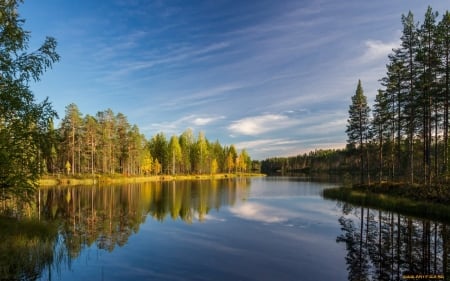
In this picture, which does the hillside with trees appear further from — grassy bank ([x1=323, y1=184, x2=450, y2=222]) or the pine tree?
the pine tree

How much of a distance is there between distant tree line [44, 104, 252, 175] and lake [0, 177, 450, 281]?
3285 centimetres

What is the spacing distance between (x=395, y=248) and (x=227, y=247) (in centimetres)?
993

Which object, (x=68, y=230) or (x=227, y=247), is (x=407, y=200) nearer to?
(x=227, y=247)

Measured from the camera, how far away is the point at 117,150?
91.2 meters

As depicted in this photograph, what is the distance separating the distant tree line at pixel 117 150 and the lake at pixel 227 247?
32853 mm

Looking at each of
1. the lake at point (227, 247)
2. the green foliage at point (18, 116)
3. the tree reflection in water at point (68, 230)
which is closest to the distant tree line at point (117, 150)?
the tree reflection in water at point (68, 230)

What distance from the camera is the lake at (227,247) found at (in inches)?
524

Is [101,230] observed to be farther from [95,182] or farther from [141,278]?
[95,182]

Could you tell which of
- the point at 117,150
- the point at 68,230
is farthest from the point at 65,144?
the point at 68,230

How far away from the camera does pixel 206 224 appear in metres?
25.3

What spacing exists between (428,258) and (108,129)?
3264 inches

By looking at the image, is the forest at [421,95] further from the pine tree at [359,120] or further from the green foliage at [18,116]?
the green foliage at [18,116]

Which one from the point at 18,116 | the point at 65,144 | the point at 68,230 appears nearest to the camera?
Result: the point at 18,116

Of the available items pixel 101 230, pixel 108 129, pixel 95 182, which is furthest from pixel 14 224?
pixel 108 129
